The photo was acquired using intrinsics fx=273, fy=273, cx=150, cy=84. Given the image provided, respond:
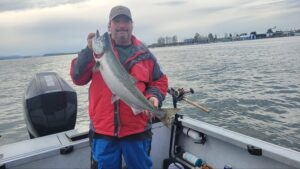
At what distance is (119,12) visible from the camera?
308cm

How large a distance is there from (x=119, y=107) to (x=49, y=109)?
7.94 ft

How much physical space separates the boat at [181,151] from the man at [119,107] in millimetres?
862

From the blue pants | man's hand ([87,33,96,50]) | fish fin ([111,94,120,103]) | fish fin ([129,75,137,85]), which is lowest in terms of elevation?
the blue pants

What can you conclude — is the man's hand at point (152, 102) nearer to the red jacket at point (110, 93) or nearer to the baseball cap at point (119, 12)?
the red jacket at point (110, 93)

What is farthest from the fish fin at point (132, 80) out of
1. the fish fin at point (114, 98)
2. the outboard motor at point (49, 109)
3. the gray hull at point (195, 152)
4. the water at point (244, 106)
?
the water at point (244, 106)

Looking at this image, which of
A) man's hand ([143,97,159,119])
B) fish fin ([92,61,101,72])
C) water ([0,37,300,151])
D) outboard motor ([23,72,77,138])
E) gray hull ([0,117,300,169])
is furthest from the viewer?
water ([0,37,300,151])

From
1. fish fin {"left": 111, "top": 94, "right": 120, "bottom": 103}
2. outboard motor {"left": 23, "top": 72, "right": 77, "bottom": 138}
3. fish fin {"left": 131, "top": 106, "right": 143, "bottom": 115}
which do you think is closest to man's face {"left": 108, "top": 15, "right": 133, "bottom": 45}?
fish fin {"left": 111, "top": 94, "right": 120, "bottom": 103}

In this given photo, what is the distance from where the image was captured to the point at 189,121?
4625mm

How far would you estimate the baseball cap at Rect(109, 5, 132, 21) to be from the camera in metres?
3.09

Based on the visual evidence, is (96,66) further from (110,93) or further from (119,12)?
(119,12)

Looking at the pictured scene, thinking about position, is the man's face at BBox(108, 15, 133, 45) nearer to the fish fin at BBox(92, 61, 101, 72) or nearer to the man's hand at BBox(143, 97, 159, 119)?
the fish fin at BBox(92, 61, 101, 72)

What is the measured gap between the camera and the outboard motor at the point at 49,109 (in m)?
4.91

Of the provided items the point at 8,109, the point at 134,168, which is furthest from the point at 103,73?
the point at 8,109

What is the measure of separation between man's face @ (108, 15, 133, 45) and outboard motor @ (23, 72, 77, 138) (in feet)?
8.08
